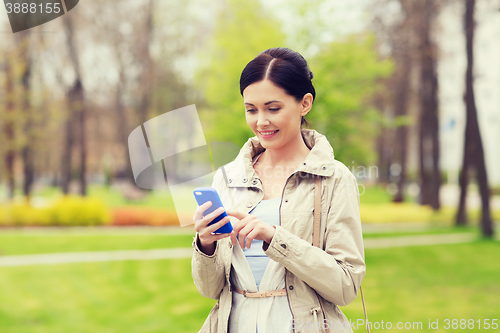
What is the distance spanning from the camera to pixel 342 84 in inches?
364

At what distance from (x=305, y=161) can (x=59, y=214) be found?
44.1 ft

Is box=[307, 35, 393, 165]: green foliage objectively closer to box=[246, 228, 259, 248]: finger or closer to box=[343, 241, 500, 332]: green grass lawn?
box=[343, 241, 500, 332]: green grass lawn

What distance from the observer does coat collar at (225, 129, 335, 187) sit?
1815 millimetres

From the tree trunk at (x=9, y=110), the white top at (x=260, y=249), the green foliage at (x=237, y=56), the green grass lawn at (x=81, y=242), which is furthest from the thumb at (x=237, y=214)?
the tree trunk at (x=9, y=110)

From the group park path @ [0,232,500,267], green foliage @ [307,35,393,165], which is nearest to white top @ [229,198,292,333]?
green foliage @ [307,35,393,165]

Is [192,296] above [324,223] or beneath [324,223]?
beneath

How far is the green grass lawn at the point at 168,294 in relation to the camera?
6.05 meters

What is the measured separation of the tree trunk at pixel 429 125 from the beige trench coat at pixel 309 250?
10.9 m

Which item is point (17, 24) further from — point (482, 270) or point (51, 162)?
point (51, 162)

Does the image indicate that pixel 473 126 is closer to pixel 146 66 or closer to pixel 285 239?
pixel 285 239

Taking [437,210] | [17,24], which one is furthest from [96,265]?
[437,210]

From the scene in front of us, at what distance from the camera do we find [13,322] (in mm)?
6016

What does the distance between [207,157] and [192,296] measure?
5.51 metres

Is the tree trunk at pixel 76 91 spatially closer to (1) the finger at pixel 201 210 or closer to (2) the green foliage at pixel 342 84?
(2) the green foliage at pixel 342 84
